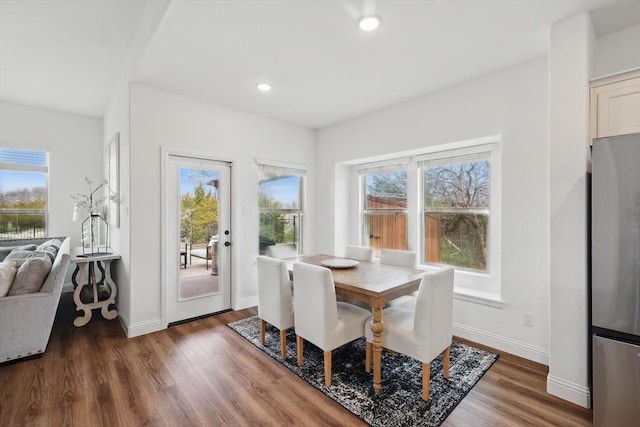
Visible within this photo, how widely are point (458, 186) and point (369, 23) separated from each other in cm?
205

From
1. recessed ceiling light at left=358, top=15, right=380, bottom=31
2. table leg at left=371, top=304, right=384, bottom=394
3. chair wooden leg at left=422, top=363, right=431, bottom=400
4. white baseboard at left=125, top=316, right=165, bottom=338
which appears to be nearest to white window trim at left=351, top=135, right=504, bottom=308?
chair wooden leg at left=422, top=363, right=431, bottom=400

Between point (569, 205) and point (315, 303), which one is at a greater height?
point (569, 205)

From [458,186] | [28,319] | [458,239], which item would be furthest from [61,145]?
Answer: [458,239]

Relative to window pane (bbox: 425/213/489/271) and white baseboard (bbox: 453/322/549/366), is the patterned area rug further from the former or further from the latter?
window pane (bbox: 425/213/489/271)

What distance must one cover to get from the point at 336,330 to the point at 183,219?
234 centimetres

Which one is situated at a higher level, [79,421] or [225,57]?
[225,57]

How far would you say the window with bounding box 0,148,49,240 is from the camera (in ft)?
14.0

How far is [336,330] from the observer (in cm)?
221

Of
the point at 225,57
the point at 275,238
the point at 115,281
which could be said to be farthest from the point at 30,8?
the point at 275,238

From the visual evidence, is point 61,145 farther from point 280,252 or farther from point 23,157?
point 280,252

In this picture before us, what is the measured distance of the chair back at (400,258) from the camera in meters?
3.06

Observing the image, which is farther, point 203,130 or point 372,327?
point 203,130

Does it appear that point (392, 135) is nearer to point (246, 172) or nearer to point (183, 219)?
point (246, 172)

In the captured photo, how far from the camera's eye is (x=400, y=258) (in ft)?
10.3
